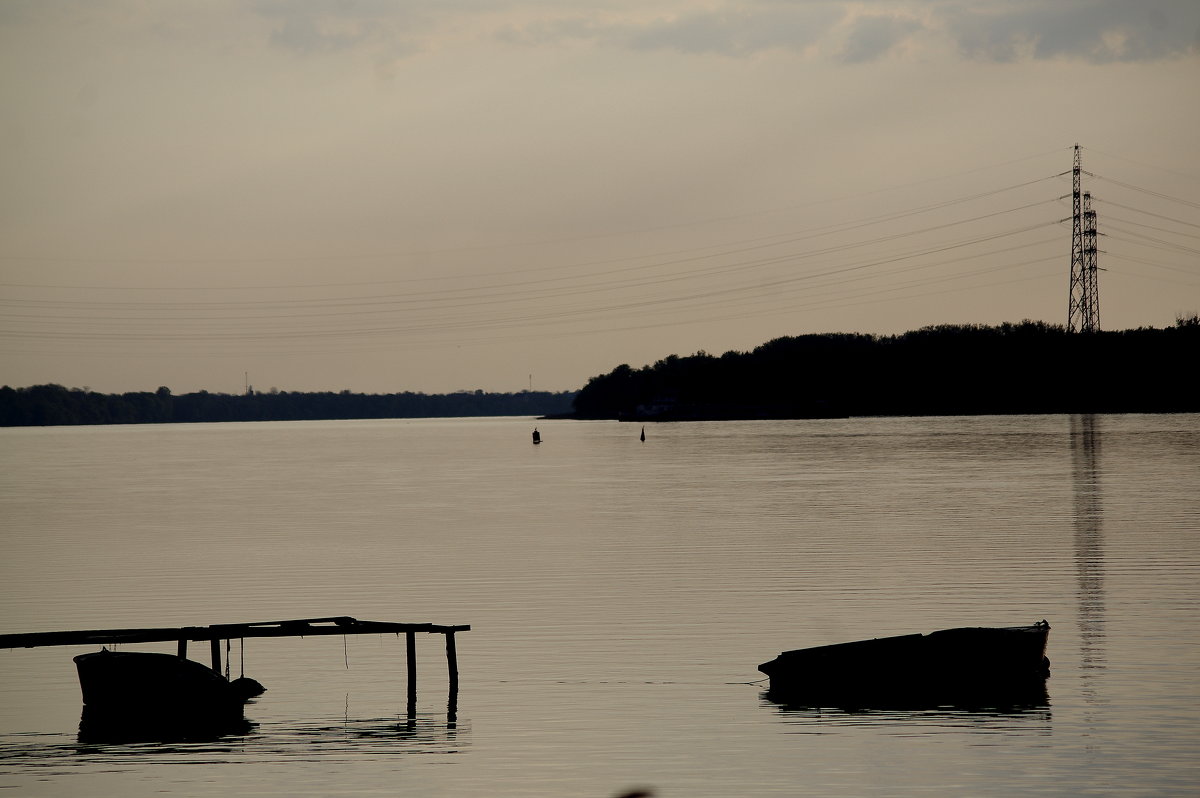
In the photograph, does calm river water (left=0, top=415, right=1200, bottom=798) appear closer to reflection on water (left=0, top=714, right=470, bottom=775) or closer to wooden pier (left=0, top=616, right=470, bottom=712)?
reflection on water (left=0, top=714, right=470, bottom=775)

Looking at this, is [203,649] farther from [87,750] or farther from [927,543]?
[927,543]

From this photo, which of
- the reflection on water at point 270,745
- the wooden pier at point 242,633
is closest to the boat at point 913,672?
the reflection on water at point 270,745

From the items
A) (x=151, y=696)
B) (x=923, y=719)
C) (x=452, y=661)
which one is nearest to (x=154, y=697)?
(x=151, y=696)

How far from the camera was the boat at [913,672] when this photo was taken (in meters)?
30.2

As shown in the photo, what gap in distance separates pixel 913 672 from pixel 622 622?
1314 centimetres

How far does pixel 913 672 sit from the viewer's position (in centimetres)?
3023

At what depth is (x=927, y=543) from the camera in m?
63.2

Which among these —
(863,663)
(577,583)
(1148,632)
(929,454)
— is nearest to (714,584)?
(577,583)

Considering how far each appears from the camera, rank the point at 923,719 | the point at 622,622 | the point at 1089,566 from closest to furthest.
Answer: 1. the point at 923,719
2. the point at 622,622
3. the point at 1089,566

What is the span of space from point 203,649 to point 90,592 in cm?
1505

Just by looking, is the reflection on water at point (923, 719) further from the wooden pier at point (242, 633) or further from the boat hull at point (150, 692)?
the boat hull at point (150, 692)

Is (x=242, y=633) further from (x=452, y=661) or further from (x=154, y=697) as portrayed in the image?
(x=452, y=661)

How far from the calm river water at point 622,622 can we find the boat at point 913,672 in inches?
31.3

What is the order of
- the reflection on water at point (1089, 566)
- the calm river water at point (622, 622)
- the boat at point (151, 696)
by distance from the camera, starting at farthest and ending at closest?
the reflection on water at point (1089, 566), the boat at point (151, 696), the calm river water at point (622, 622)
